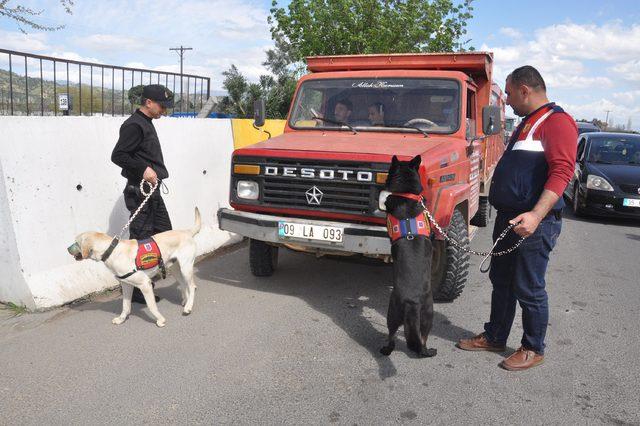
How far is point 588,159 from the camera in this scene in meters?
10.5

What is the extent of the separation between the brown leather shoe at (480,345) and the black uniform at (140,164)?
2841 mm

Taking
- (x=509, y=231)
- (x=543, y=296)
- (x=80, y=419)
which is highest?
(x=509, y=231)

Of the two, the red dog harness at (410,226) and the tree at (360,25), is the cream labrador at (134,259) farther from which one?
the tree at (360,25)

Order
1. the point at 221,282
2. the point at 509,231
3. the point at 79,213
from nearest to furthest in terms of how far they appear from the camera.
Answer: the point at 509,231, the point at 79,213, the point at 221,282

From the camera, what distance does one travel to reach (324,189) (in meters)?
4.53

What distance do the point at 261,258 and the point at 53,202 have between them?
2.06m

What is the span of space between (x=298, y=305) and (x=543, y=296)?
7.23 ft

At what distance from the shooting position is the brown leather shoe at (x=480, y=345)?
395 centimetres

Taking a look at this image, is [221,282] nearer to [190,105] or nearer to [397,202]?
[397,202]

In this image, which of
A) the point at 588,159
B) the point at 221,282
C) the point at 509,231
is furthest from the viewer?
the point at 588,159

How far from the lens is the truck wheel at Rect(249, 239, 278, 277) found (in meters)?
5.49

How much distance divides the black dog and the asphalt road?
1.02ft

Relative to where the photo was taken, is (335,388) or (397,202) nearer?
(335,388)

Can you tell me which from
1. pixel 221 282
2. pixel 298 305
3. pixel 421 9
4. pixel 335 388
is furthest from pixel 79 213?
pixel 421 9
